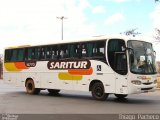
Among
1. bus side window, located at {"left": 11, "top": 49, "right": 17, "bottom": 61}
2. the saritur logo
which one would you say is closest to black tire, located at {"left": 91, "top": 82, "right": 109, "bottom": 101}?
the saritur logo

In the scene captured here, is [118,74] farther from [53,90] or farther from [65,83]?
[53,90]

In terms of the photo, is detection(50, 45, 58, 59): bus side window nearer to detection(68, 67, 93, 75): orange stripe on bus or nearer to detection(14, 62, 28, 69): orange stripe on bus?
detection(68, 67, 93, 75): orange stripe on bus

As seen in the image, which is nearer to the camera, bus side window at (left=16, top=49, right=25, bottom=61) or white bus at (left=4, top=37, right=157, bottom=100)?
white bus at (left=4, top=37, right=157, bottom=100)

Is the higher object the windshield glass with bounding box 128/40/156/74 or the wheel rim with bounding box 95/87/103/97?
the windshield glass with bounding box 128/40/156/74

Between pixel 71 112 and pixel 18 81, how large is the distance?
12147mm

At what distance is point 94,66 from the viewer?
2052 cm

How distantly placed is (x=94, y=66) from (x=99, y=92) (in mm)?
1313

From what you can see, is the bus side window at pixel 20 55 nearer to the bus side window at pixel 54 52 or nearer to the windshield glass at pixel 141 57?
the bus side window at pixel 54 52

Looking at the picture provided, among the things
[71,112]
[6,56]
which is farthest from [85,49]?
[6,56]

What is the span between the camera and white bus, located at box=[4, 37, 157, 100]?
62.3 ft

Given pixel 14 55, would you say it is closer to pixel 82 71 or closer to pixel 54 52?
pixel 54 52

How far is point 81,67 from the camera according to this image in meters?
21.4

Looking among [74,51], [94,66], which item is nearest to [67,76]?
[74,51]

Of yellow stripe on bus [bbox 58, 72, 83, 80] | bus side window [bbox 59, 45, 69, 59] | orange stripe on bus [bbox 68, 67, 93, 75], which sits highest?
bus side window [bbox 59, 45, 69, 59]
